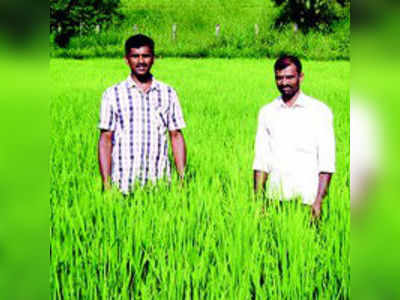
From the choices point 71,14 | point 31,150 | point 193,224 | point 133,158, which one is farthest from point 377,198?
point 71,14

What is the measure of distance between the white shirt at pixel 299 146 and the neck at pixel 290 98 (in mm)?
14

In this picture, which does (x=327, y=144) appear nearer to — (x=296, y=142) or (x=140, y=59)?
(x=296, y=142)

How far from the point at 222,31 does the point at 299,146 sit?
18.4m

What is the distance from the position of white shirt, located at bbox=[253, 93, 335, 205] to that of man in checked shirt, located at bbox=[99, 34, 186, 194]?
606mm

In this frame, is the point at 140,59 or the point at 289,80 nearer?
the point at 289,80

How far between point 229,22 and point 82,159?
19.9 metres

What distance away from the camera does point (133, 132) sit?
2273 mm

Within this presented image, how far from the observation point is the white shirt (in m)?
1.95

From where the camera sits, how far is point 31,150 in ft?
1.58

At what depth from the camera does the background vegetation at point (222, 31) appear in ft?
51.8

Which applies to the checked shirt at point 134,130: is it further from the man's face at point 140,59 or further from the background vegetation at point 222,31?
the background vegetation at point 222,31

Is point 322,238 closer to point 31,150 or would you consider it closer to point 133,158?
point 133,158

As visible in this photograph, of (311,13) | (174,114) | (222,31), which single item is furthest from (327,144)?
(311,13)

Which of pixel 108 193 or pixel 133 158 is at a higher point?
pixel 133 158
